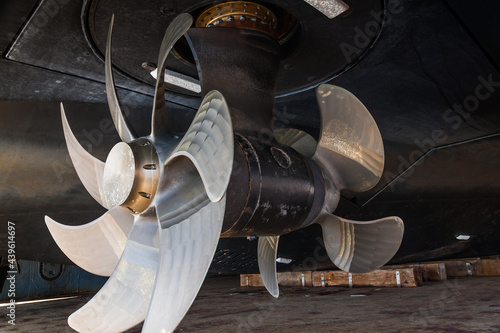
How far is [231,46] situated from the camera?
2.11 metres

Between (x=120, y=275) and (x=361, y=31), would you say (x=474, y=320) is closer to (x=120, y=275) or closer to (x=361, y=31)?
(x=361, y=31)

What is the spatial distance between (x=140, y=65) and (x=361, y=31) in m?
1.31

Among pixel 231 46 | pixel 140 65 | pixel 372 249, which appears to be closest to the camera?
pixel 231 46

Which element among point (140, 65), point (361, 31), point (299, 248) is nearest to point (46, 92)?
point (140, 65)

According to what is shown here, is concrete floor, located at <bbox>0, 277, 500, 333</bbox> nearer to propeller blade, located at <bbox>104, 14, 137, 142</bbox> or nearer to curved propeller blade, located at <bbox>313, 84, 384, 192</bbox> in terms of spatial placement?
curved propeller blade, located at <bbox>313, 84, 384, 192</bbox>

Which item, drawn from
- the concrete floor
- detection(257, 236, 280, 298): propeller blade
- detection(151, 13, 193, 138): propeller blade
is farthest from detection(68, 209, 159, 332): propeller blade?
the concrete floor

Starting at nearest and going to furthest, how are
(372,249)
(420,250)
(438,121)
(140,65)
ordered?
(372,249) → (140,65) → (438,121) → (420,250)

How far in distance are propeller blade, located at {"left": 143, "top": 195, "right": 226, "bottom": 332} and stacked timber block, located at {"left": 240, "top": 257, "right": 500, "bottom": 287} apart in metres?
3.72

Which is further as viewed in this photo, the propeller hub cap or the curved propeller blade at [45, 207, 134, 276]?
the curved propeller blade at [45, 207, 134, 276]

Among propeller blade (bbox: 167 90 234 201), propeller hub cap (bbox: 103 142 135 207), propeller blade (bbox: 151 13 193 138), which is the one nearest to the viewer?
propeller blade (bbox: 167 90 234 201)

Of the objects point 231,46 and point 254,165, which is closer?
point 254,165

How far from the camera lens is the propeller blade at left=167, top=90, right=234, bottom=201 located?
4.49 feet

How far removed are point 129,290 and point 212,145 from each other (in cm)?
75

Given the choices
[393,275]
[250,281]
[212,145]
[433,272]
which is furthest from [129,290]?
[433,272]
